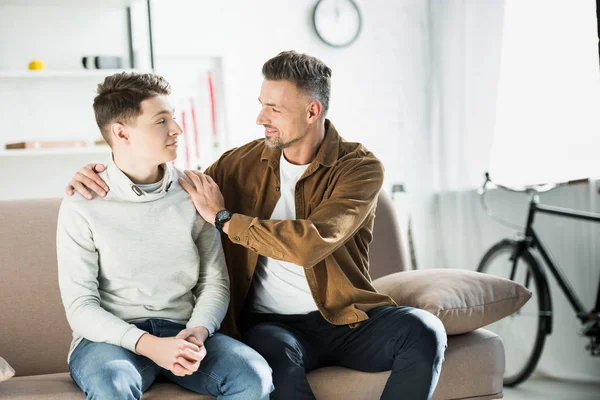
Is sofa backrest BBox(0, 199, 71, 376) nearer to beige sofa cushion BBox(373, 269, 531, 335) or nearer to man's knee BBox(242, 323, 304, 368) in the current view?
man's knee BBox(242, 323, 304, 368)

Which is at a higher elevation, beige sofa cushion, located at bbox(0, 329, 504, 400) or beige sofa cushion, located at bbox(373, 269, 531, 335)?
beige sofa cushion, located at bbox(373, 269, 531, 335)

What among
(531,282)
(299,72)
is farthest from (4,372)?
(531,282)

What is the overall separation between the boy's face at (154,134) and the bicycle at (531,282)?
213cm

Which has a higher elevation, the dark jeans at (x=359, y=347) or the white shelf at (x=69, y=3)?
the white shelf at (x=69, y=3)

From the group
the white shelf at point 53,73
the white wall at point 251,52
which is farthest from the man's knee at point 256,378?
the white wall at point 251,52

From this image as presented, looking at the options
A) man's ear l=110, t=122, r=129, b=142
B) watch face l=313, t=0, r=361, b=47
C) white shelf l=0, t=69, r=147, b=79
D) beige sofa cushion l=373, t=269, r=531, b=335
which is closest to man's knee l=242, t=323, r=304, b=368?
beige sofa cushion l=373, t=269, r=531, b=335

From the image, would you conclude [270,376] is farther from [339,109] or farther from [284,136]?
[339,109]

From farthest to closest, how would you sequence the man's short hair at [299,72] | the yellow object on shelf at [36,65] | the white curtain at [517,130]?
the yellow object on shelf at [36,65] < the white curtain at [517,130] < the man's short hair at [299,72]

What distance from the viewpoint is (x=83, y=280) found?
1.91 meters

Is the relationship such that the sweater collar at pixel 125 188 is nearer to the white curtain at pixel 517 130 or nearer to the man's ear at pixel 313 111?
the man's ear at pixel 313 111

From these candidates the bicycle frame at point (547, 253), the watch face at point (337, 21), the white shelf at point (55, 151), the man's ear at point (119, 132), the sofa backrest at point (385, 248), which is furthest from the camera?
the watch face at point (337, 21)

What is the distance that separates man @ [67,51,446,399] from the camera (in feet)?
6.43

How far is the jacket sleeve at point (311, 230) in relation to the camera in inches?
77.1

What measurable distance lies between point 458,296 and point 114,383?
3.14ft
